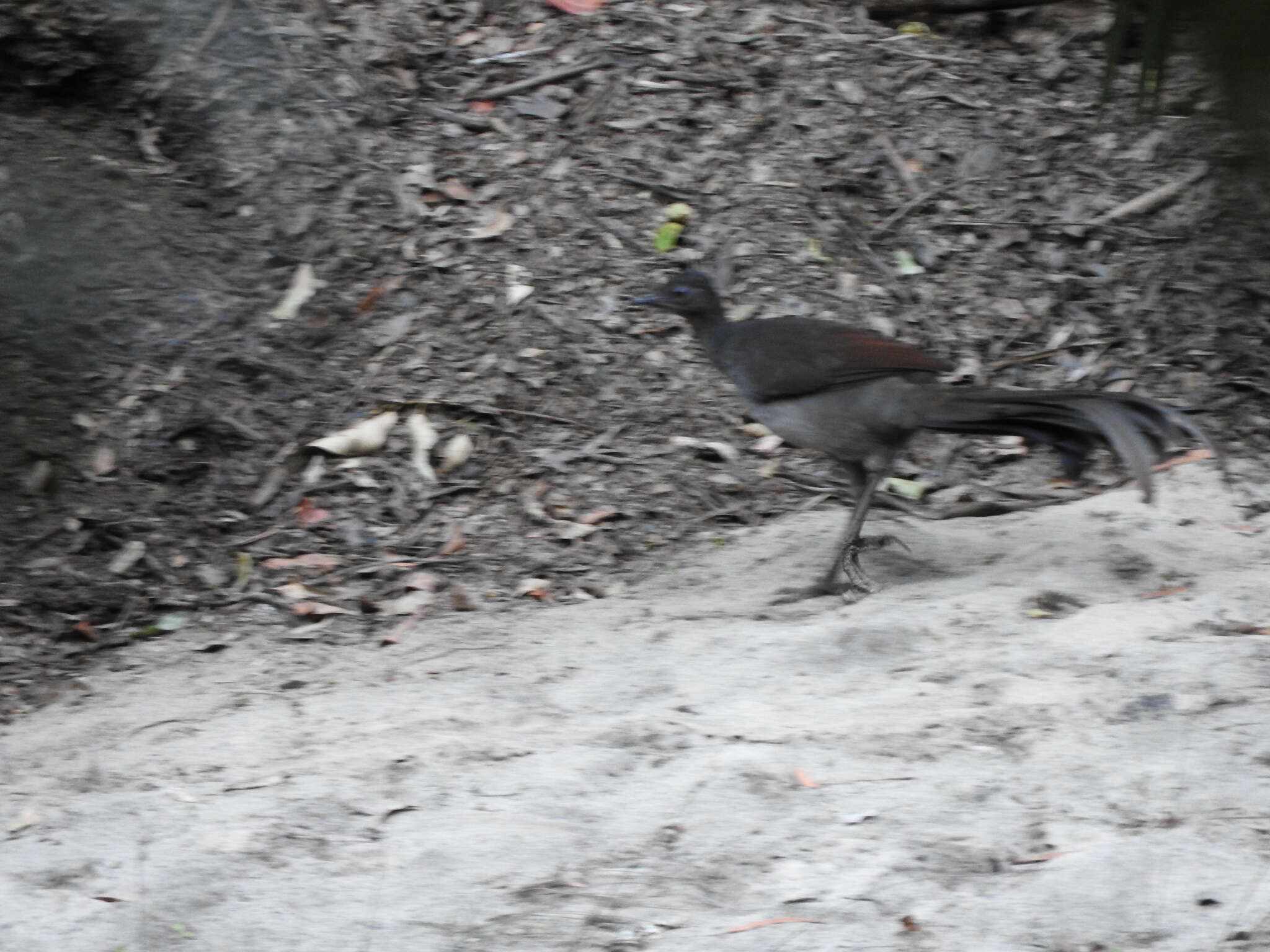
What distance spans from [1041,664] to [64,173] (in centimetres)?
494

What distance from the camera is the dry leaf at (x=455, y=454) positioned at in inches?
229

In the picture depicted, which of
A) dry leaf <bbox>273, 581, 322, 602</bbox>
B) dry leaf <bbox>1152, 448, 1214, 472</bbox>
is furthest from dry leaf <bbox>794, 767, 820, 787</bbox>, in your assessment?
dry leaf <bbox>1152, 448, 1214, 472</bbox>

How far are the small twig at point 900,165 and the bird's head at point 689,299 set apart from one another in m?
1.71

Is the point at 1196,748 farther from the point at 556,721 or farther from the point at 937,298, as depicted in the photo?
the point at 937,298

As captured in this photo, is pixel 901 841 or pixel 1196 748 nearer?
pixel 901 841

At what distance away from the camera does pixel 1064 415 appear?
4.68 metres

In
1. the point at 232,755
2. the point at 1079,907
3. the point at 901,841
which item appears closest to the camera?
the point at 1079,907

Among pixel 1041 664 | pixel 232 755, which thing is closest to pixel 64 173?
pixel 232 755

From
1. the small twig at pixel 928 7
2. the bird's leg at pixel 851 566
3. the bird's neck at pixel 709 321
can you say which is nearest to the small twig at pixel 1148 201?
the small twig at pixel 928 7

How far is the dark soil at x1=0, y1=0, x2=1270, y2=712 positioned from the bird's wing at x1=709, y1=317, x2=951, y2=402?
72 cm

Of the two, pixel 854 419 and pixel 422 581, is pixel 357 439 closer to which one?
pixel 422 581

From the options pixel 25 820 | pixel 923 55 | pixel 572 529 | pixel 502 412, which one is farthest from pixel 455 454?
pixel 923 55

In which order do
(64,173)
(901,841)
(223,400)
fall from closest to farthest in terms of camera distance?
(901,841), (223,400), (64,173)

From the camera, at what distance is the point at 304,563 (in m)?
5.36
